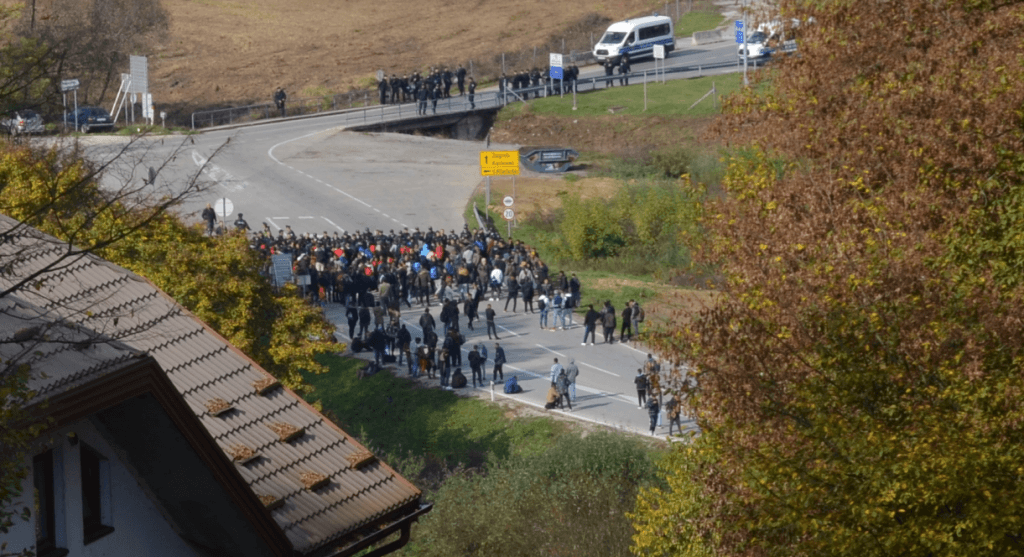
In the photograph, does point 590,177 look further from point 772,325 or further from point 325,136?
point 772,325

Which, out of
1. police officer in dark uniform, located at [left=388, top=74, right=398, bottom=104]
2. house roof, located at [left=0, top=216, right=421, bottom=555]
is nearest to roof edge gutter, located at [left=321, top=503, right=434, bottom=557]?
house roof, located at [left=0, top=216, right=421, bottom=555]

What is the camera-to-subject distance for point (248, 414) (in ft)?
32.3

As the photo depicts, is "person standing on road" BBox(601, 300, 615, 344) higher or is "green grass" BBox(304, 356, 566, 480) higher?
"person standing on road" BBox(601, 300, 615, 344)

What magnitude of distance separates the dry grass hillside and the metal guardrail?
2.98 m

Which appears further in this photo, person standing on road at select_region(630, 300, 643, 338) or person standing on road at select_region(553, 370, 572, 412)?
person standing on road at select_region(630, 300, 643, 338)

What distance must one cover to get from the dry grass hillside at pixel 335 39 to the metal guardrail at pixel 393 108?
2.98 m

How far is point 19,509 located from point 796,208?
12.3m

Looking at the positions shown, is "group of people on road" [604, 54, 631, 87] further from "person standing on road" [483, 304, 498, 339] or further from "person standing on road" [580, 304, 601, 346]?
"person standing on road" [580, 304, 601, 346]

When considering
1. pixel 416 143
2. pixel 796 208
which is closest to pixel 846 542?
pixel 796 208

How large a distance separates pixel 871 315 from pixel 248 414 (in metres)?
5.46

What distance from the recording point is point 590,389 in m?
30.1

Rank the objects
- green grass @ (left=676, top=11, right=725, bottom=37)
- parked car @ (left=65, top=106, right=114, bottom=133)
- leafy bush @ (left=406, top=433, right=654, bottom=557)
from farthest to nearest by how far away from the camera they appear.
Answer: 1. green grass @ (left=676, top=11, right=725, bottom=37)
2. parked car @ (left=65, top=106, right=114, bottom=133)
3. leafy bush @ (left=406, top=433, right=654, bottom=557)

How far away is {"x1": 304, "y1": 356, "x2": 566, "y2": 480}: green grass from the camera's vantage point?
91.4 feet

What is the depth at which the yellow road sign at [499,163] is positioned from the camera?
1836 inches
